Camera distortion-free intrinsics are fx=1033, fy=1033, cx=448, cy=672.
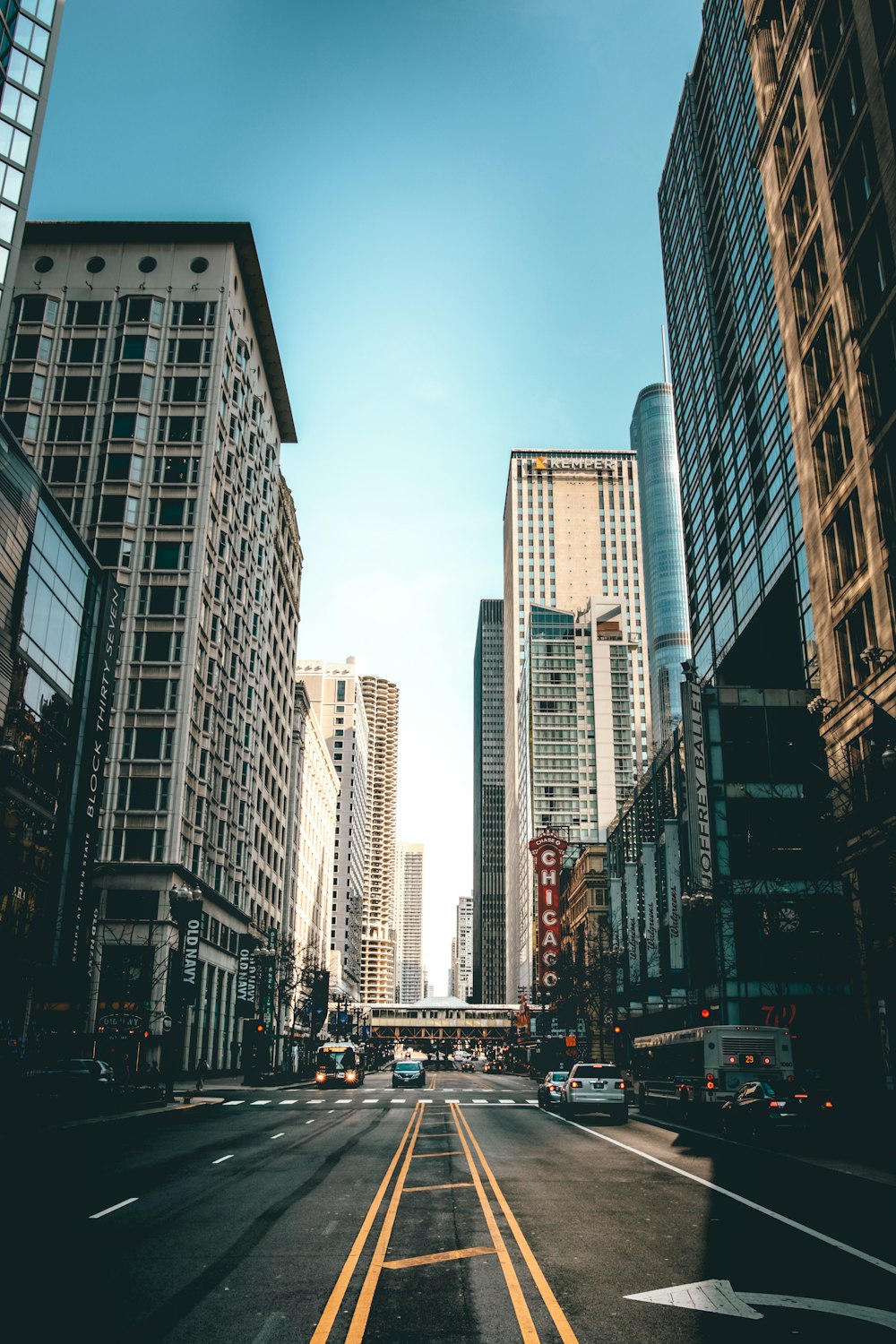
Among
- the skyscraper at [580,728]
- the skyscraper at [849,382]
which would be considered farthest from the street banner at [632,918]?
the skyscraper at [580,728]

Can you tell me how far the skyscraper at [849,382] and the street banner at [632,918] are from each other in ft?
92.2

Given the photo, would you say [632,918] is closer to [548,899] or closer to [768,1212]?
[768,1212]

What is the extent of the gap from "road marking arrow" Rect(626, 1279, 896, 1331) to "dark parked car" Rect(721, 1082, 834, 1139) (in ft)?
48.9

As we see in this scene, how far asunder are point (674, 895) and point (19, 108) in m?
50.7

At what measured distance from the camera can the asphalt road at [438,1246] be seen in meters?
8.76

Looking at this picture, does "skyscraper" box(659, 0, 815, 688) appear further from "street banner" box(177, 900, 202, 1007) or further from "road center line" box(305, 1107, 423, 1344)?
"road center line" box(305, 1107, 423, 1344)

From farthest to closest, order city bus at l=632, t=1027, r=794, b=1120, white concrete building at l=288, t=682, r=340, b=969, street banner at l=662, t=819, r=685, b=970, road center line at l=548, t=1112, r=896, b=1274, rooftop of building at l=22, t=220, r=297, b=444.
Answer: white concrete building at l=288, t=682, r=340, b=969 → rooftop of building at l=22, t=220, r=297, b=444 → street banner at l=662, t=819, r=685, b=970 → city bus at l=632, t=1027, r=794, b=1120 → road center line at l=548, t=1112, r=896, b=1274

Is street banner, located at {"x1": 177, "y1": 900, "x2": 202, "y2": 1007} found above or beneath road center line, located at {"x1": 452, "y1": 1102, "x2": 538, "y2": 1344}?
above

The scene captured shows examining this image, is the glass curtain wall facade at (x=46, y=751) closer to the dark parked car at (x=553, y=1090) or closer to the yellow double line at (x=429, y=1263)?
the dark parked car at (x=553, y=1090)

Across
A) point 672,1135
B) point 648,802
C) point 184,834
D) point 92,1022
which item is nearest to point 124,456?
point 184,834

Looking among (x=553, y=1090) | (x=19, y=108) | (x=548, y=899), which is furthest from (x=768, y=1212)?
(x=548, y=899)

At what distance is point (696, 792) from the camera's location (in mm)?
54312

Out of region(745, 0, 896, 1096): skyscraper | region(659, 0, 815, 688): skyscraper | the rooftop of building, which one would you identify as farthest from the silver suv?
the rooftop of building

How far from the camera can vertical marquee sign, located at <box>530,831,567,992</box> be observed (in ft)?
384
